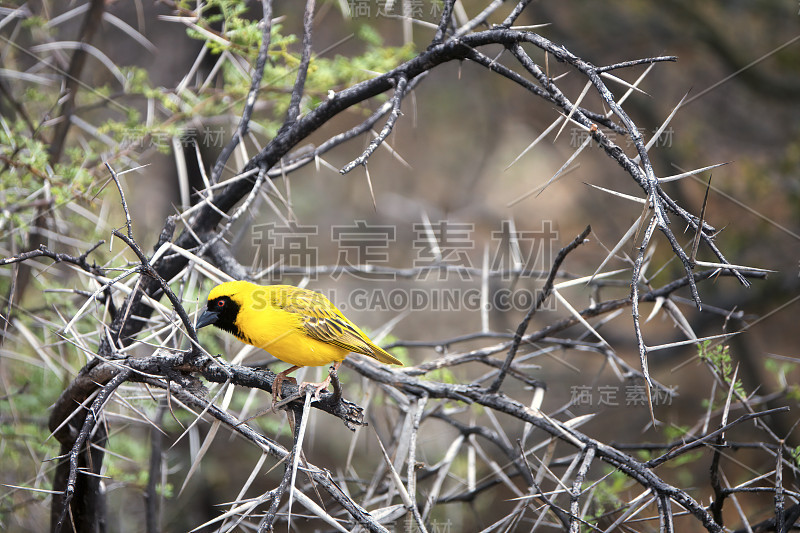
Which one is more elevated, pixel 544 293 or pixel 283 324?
pixel 544 293

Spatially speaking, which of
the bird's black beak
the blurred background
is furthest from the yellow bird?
the blurred background

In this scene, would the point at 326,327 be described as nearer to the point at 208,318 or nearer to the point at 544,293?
the point at 208,318

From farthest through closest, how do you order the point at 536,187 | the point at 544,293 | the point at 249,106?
1. the point at 536,187
2. the point at 249,106
3. the point at 544,293

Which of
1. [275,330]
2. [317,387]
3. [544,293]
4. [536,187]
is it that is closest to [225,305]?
[275,330]

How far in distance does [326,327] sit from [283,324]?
191 mm

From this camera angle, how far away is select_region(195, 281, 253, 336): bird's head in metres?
2.71

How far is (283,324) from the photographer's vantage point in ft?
9.18

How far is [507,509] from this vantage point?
7.67 m

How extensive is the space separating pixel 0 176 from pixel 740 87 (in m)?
7.17

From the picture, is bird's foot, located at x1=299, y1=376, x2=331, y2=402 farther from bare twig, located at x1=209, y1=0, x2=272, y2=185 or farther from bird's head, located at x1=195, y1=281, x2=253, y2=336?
bare twig, located at x1=209, y1=0, x2=272, y2=185

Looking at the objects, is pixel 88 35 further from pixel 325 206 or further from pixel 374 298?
pixel 325 206

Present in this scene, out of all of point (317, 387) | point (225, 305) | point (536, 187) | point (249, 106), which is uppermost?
point (249, 106)

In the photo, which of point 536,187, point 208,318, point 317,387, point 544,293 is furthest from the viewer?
point 536,187

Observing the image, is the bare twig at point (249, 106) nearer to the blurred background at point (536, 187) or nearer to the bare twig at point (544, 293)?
the blurred background at point (536, 187)
